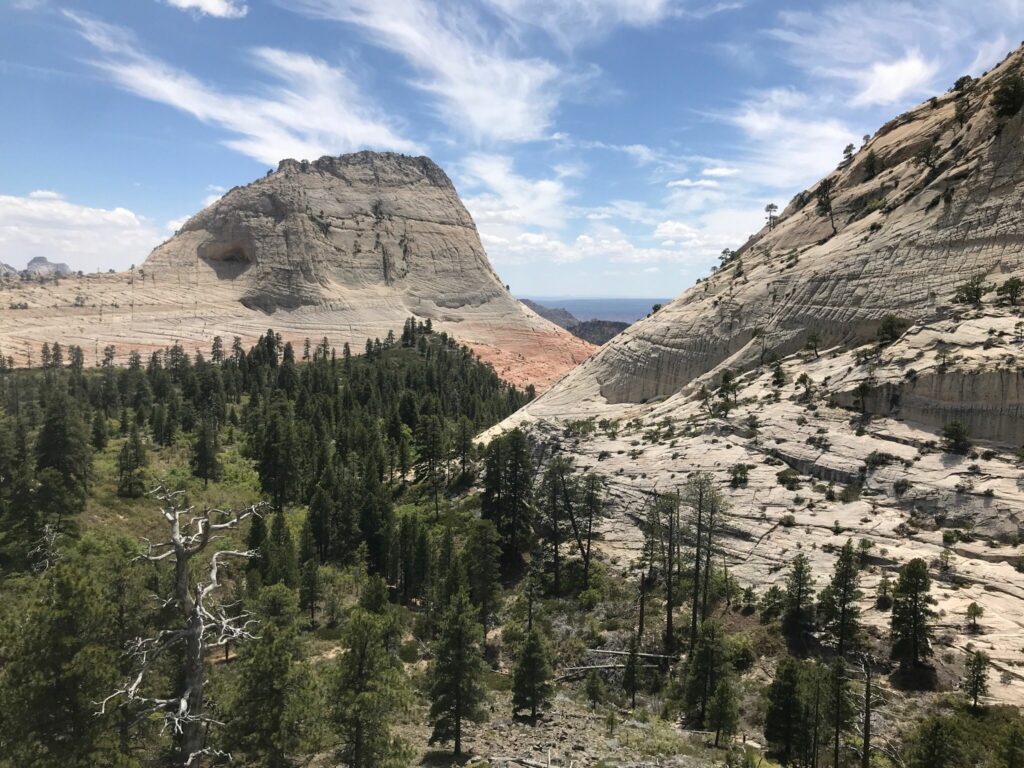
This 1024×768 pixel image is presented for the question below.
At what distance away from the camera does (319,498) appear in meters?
56.2

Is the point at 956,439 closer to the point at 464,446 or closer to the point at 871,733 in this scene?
the point at 871,733

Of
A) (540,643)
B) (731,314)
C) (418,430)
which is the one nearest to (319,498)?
(418,430)

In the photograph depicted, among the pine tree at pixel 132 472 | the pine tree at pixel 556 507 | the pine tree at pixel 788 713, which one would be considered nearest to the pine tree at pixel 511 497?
the pine tree at pixel 556 507

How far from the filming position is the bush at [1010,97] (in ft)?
179

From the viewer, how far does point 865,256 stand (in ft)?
193

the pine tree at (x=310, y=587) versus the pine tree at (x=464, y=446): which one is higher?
the pine tree at (x=464, y=446)

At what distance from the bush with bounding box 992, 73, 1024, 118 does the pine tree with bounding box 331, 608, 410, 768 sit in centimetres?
6983

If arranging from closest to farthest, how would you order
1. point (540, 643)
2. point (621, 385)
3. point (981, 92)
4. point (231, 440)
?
point (540, 643)
point (981, 92)
point (621, 385)
point (231, 440)

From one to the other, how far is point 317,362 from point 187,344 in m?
56.9

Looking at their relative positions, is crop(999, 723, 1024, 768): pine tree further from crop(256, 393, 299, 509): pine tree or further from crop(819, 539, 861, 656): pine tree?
crop(256, 393, 299, 509): pine tree

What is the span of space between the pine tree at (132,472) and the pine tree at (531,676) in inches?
1917

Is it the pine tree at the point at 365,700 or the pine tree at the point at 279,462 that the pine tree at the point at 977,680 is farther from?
the pine tree at the point at 279,462

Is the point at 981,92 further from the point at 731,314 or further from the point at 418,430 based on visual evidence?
the point at 418,430

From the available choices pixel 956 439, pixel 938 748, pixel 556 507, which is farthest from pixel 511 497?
pixel 938 748
